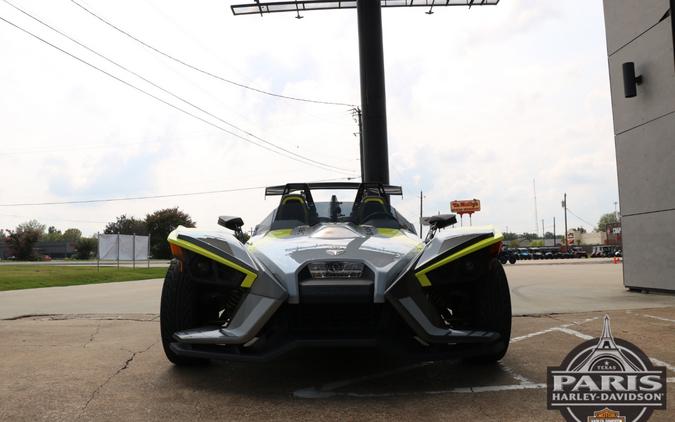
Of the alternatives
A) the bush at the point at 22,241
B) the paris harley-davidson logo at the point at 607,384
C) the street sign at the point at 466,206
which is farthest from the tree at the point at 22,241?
the paris harley-davidson logo at the point at 607,384

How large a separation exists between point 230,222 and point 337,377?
5.73ft

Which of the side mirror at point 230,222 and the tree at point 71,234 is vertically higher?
the tree at point 71,234

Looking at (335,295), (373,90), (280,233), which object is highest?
(373,90)

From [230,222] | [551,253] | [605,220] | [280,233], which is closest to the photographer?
[280,233]

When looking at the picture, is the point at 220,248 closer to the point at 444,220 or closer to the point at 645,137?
the point at 444,220

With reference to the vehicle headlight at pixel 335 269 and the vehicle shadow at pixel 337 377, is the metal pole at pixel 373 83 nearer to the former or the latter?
the vehicle shadow at pixel 337 377

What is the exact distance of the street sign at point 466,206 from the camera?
50.7m

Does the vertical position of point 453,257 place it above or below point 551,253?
above

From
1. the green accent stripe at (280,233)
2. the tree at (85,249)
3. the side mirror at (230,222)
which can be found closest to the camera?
the green accent stripe at (280,233)

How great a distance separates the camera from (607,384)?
2.01 metres

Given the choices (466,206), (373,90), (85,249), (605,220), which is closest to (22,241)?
(85,249)

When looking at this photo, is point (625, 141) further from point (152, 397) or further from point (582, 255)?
point (582, 255)

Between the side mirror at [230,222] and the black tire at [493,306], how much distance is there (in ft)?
7.13

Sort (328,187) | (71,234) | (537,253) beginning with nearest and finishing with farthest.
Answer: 1. (328,187)
2. (537,253)
3. (71,234)
